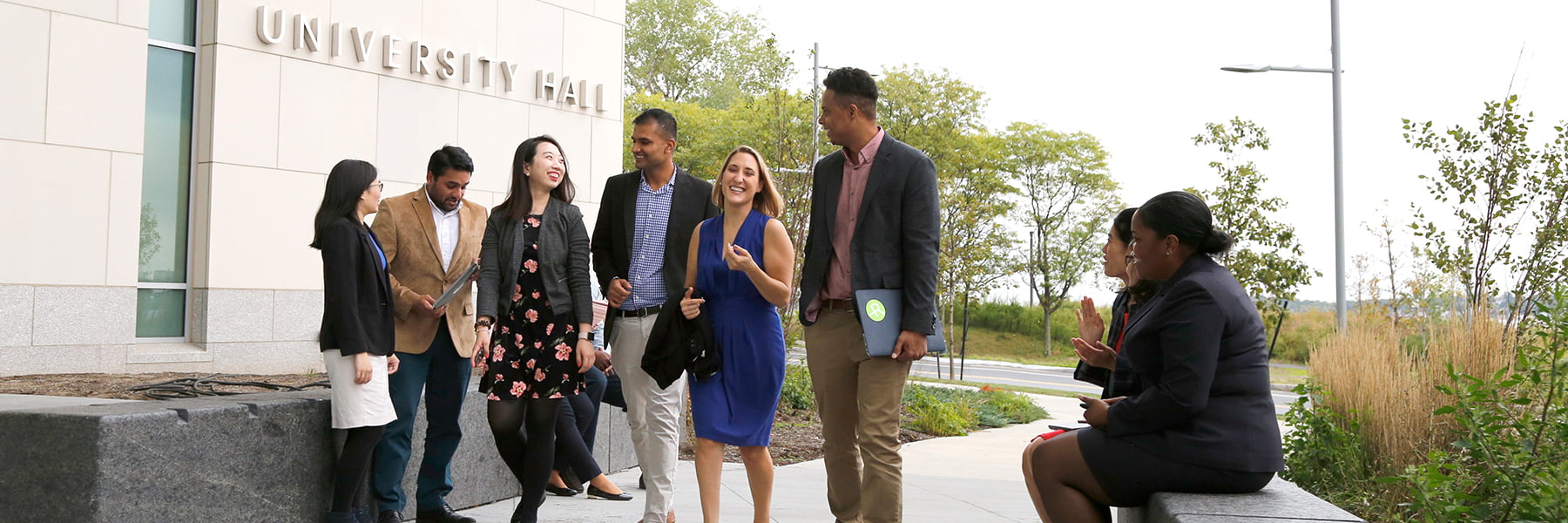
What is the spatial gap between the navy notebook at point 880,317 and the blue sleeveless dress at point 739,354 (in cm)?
50

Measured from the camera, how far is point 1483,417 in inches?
162

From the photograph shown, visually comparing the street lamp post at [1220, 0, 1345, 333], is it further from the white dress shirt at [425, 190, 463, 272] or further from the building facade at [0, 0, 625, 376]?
the white dress shirt at [425, 190, 463, 272]

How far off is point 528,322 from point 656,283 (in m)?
0.58

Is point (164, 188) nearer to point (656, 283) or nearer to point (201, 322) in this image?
point (201, 322)

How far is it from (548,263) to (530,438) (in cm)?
77

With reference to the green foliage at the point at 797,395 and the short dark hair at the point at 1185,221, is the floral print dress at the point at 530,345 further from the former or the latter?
the green foliage at the point at 797,395

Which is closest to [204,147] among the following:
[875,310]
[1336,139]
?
[875,310]

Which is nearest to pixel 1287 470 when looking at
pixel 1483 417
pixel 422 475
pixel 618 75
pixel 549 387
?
pixel 1483 417

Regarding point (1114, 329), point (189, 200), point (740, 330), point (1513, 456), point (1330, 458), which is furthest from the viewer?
point (189, 200)

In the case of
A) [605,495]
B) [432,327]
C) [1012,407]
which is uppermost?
[432,327]

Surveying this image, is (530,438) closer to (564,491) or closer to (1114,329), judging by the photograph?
(564,491)

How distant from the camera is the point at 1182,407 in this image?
11.4 ft

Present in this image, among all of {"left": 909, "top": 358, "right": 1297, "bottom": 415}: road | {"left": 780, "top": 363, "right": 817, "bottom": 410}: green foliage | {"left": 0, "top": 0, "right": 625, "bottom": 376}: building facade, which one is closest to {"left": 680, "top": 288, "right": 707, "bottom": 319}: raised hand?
{"left": 0, "top": 0, "right": 625, "bottom": 376}: building facade

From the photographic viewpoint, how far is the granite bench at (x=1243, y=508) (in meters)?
3.20
